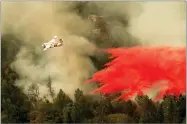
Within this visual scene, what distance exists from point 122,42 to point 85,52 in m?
0.23

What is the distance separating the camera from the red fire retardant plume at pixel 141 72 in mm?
3654

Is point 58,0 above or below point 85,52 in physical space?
above

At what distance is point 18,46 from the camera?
12.0 ft

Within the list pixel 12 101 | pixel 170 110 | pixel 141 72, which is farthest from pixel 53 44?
pixel 170 110

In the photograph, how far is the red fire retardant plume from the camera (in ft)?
12.0

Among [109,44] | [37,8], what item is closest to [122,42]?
[109,44]

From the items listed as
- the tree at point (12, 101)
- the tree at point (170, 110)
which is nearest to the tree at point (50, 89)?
the tree at point (12, 101)

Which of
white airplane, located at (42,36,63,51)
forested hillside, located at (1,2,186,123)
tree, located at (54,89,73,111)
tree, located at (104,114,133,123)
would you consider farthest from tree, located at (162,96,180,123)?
white airplane, located at (42,36,63,51)

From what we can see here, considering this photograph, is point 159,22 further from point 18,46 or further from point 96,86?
point 18,46

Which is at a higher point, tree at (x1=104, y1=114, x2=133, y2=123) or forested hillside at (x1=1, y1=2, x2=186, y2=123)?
forested hillside at (x1=1, y1=2, x2=186, y2=123)

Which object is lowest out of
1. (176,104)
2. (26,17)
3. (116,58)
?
(176,104)

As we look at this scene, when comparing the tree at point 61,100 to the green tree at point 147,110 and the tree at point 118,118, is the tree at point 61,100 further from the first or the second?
the green tree at point 147,110

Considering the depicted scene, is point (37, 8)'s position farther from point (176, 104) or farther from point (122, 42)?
point (176, 104)

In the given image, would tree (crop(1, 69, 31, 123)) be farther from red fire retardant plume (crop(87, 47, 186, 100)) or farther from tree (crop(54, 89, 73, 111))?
red fire retardant plume (crop(87, 47, 186, 100))
